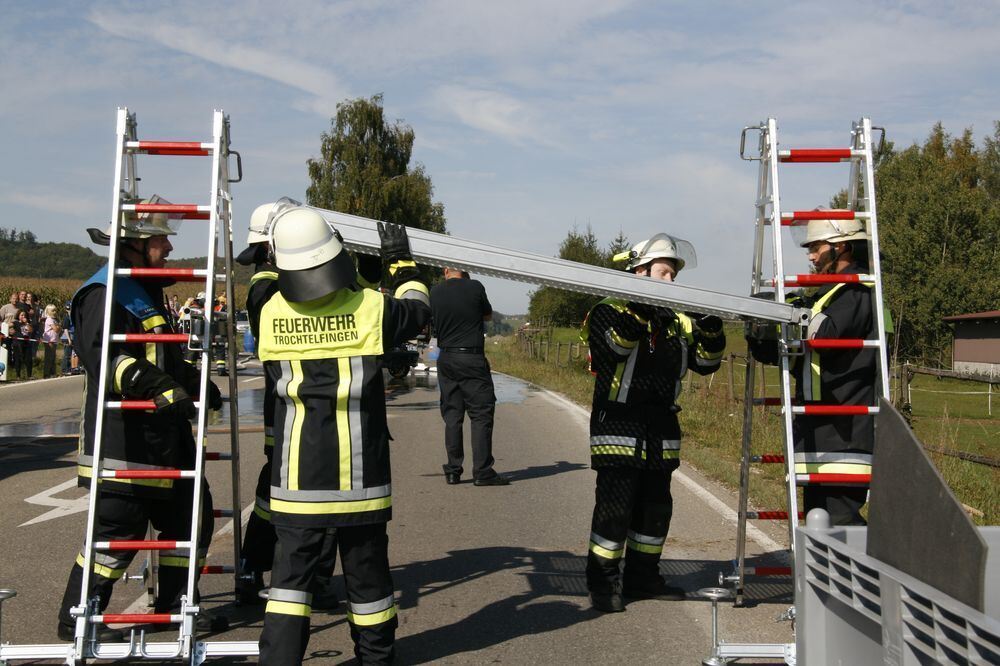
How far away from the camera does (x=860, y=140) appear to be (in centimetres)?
536

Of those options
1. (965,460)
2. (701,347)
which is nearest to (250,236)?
(701,347)

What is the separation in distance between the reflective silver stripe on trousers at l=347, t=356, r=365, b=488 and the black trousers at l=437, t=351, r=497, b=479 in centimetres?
578

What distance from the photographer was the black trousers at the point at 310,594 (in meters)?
4.22

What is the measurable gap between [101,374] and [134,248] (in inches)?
31.4

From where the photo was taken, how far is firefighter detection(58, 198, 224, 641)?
4812mm

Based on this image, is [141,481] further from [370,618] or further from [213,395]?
[370,618]

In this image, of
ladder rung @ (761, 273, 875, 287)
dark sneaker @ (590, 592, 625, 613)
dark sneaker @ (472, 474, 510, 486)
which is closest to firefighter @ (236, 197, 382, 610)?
dark sneaker @ (590, 592, 625, 613)

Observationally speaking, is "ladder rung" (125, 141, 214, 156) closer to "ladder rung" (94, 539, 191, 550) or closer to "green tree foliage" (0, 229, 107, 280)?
"ladder rung" (94, 539, 191, 550)

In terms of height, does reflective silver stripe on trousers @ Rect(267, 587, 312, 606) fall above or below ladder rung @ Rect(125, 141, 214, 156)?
below

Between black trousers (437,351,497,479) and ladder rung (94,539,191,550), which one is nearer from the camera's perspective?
ladder rung (94,539,191,550)

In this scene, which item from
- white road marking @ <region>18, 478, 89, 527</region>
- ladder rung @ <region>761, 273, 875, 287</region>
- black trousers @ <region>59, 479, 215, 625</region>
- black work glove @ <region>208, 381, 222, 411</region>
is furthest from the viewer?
white road marking @ <region>18, 478, 89, 527</region>

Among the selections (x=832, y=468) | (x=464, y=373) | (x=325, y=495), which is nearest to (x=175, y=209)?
(x=325, y=495)

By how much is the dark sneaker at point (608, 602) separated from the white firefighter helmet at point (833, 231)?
230 cm

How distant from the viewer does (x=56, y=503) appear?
29.6ft
